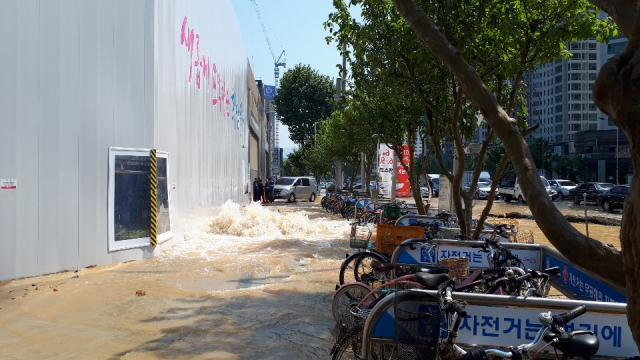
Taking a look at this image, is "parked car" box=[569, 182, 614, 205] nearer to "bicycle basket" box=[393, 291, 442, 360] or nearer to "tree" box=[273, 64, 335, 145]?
"tree" box=[273, 64, 335, 145]

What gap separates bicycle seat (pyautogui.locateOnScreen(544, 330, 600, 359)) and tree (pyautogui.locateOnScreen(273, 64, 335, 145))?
5151 cm

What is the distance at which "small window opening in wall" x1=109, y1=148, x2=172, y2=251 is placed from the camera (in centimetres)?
1049

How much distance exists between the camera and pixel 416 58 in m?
8.88

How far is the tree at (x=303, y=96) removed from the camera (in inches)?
2149

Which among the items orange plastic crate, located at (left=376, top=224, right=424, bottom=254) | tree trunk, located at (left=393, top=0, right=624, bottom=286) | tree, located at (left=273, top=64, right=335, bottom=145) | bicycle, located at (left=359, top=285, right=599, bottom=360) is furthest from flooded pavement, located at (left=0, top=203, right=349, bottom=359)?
tree, located at (left=273, top=64, right=335, bottom=145)

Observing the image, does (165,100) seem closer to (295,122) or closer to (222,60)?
(222,60)

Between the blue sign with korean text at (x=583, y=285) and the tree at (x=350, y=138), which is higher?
the tree at (x=350, y=138)

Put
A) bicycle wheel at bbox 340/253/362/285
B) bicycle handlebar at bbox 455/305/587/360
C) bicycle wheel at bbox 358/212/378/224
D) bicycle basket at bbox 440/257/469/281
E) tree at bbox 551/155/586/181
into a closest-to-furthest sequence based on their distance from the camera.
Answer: bicycle handlebar at bbox 455/305/587/360
bicycle basket at bbox 440/257/469/281
bicycle wheel at bbox 340/253/362/285
bicycle wheel at bbox 358/212/378/224
tree at bbox 551/155/586/181

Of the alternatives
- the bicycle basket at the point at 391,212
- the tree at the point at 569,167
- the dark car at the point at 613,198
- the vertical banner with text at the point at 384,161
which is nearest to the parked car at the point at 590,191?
the dark car at the point at 613,198

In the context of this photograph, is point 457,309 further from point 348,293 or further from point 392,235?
point 392,235

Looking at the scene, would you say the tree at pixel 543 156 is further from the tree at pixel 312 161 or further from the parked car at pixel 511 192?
the parked car at pixel 511 192

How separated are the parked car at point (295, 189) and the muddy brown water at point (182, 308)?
22429 millimetres

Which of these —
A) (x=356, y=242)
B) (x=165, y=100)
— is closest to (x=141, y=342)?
(x=356, y=242)

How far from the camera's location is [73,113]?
31.9 feet
